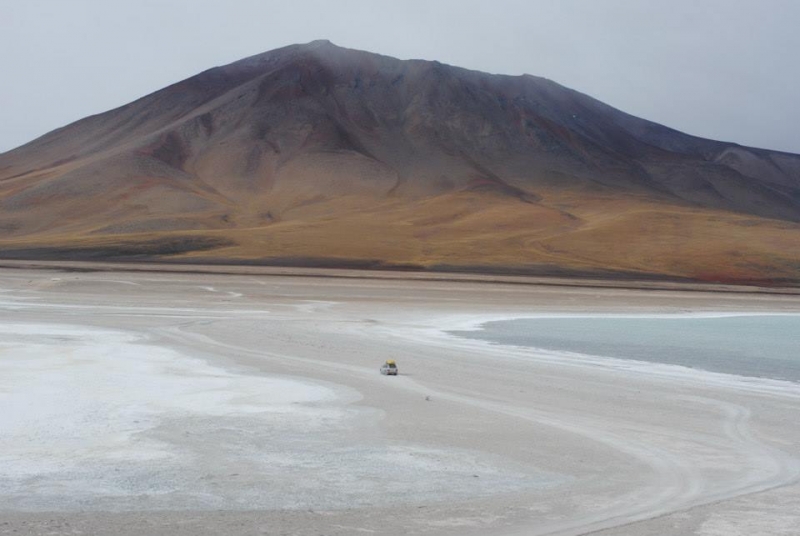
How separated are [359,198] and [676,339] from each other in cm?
12497

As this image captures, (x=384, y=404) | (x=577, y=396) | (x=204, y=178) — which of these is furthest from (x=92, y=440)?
(x=204, y=178)

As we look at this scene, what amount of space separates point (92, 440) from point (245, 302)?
28.8m

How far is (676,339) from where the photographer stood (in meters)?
28.2

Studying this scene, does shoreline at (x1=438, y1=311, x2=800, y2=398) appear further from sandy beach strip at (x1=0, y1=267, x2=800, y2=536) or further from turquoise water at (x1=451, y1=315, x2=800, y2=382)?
turquoise water at (x1=451, y1=315, x2=800, y2=382)

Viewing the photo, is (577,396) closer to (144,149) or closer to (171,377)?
(171,377)

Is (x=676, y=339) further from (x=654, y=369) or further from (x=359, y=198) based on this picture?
(x=359, y=198)

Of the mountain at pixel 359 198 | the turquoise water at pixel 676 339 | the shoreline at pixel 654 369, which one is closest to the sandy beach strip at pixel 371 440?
the shoreline at pixel 654 369

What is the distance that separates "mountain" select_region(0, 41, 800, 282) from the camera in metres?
90.7

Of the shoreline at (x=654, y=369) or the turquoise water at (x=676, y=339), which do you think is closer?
the shoreline at (x=654, y=369)

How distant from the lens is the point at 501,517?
8.12 m

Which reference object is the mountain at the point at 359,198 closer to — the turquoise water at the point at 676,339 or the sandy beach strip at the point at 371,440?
the turquoise water at the point at 676,339

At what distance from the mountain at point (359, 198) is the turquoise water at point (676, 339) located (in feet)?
138

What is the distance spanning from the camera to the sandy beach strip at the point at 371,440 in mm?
8094

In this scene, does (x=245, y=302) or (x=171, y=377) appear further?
(x=245, y=302)
